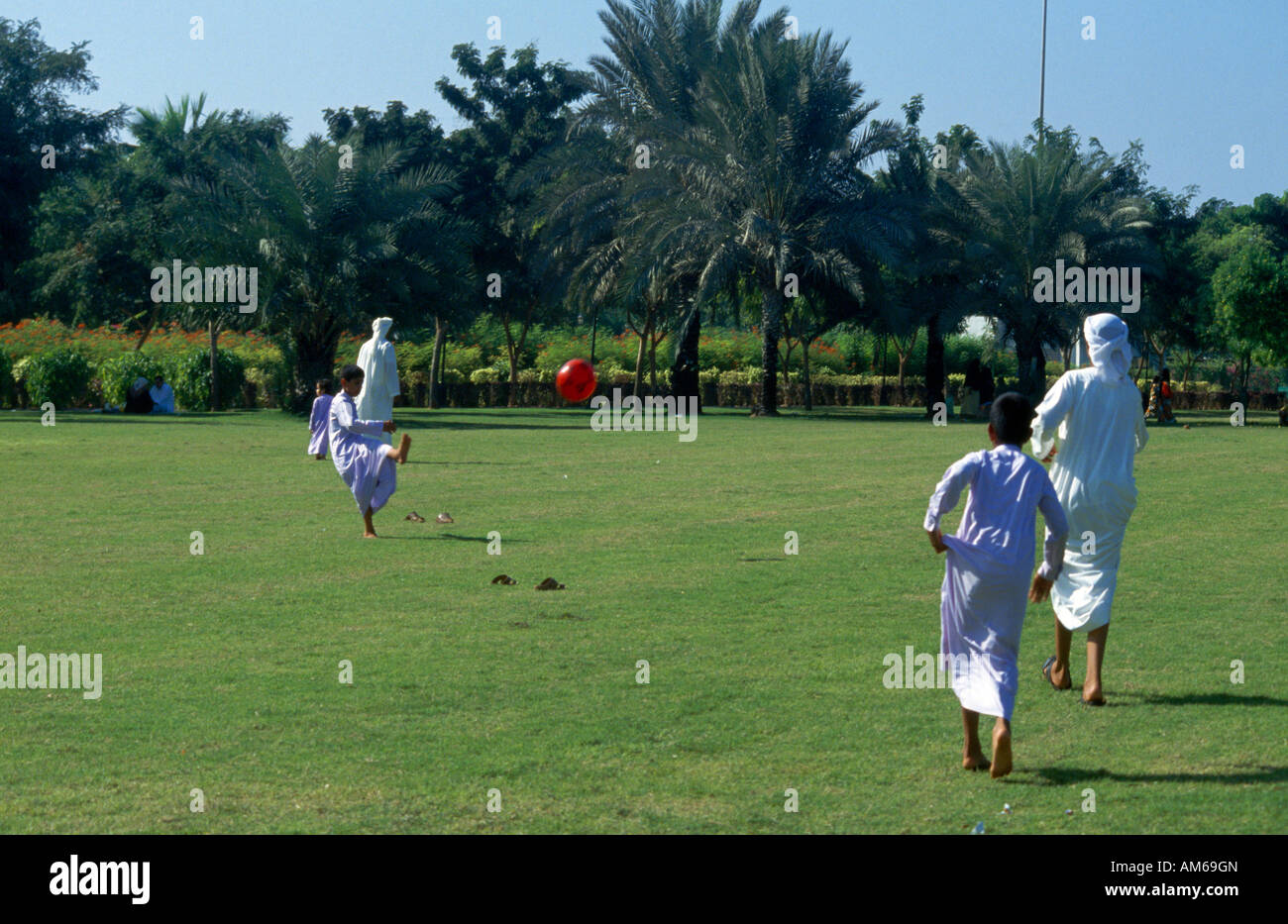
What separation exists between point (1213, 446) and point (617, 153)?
22.1m

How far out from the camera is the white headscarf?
7.51 meters

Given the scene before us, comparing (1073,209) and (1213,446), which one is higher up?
(1073,209)

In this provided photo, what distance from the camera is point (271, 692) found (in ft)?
23.6

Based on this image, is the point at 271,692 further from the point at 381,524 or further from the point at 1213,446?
the point at 1213,446

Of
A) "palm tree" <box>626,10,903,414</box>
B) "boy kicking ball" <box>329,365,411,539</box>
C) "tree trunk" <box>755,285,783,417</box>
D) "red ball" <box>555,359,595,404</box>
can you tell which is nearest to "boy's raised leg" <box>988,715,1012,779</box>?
"boy kicking ball" <box>329,365,411,539</box>

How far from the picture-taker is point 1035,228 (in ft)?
143

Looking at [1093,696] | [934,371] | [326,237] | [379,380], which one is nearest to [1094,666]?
[1093,696]

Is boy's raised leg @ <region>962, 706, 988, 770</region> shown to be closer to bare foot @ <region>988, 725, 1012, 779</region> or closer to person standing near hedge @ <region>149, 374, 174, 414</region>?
bare foot @ <region>988, 725, 1012, 779</region>

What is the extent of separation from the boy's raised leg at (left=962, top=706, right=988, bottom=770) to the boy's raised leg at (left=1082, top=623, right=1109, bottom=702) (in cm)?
132

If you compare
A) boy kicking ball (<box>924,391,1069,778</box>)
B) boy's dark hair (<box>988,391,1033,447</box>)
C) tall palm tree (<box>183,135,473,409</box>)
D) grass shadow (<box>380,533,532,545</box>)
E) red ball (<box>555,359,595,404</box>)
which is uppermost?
tall palm tree (<box>183,135,473,409</box>)

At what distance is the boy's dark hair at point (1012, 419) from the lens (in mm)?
6277

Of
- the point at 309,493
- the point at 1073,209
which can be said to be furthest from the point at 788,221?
the point at 309,493

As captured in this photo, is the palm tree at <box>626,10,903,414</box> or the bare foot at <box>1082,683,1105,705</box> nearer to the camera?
the bare foot at <box>1082,683,1105,705</box>

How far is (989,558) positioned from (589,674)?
2.43 m
